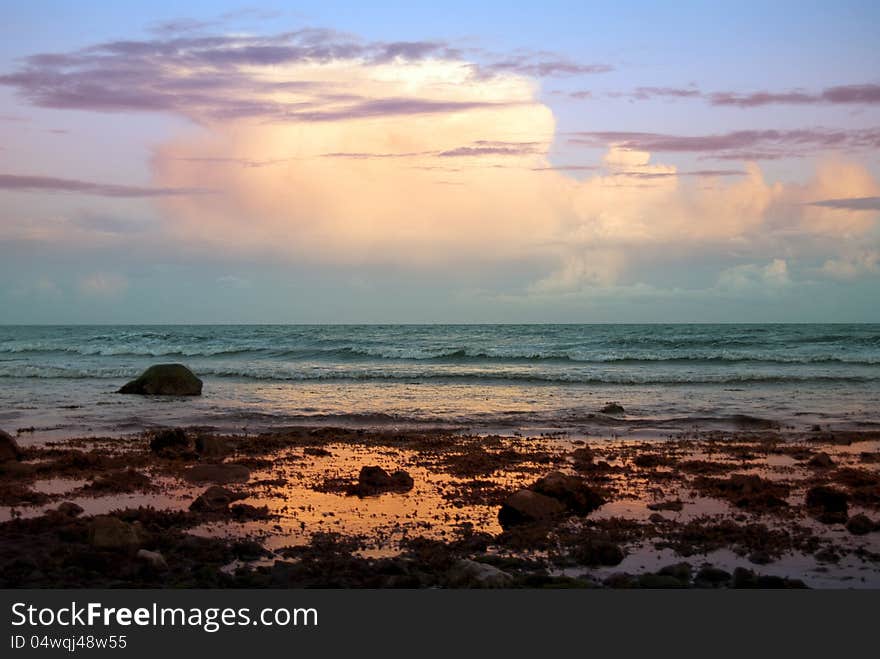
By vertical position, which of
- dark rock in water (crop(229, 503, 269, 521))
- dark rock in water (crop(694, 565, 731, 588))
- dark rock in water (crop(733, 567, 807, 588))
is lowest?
dark rock in water (crop(229, 503, 269, 521))

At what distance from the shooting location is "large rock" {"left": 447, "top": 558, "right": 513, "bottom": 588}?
25.6ft

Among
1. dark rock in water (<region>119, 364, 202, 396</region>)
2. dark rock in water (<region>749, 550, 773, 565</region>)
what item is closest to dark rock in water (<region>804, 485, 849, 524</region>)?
dark rock in water (<region>749, 550, 773, 565</region>)

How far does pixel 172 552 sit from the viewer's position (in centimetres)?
933

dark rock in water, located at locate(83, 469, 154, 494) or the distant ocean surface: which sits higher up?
dark rock in water, located at locate(83, 469, 154, 494)

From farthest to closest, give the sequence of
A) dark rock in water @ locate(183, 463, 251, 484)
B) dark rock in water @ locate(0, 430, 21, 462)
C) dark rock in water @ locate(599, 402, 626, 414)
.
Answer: dark rock in water @ locate(599, 402, 626, 414)
dark rock in water @ locate(0, 430, 21, 462)
dark rock in water @ locate(183, 463, 251, 484)

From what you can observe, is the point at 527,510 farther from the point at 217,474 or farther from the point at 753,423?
the point at 753,423

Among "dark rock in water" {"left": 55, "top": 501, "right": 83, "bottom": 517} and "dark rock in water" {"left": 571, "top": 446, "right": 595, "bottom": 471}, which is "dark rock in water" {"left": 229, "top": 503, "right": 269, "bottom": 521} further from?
"dark rock in water" {"left": 571, "top": 446, "right": 595, "bottom": 471}

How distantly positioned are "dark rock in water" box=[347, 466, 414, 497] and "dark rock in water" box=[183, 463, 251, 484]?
234 cm

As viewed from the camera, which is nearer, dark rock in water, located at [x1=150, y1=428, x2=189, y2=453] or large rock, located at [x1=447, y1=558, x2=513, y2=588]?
large rock, located at [x1=447, y1=558, x2=513, y2=588]
